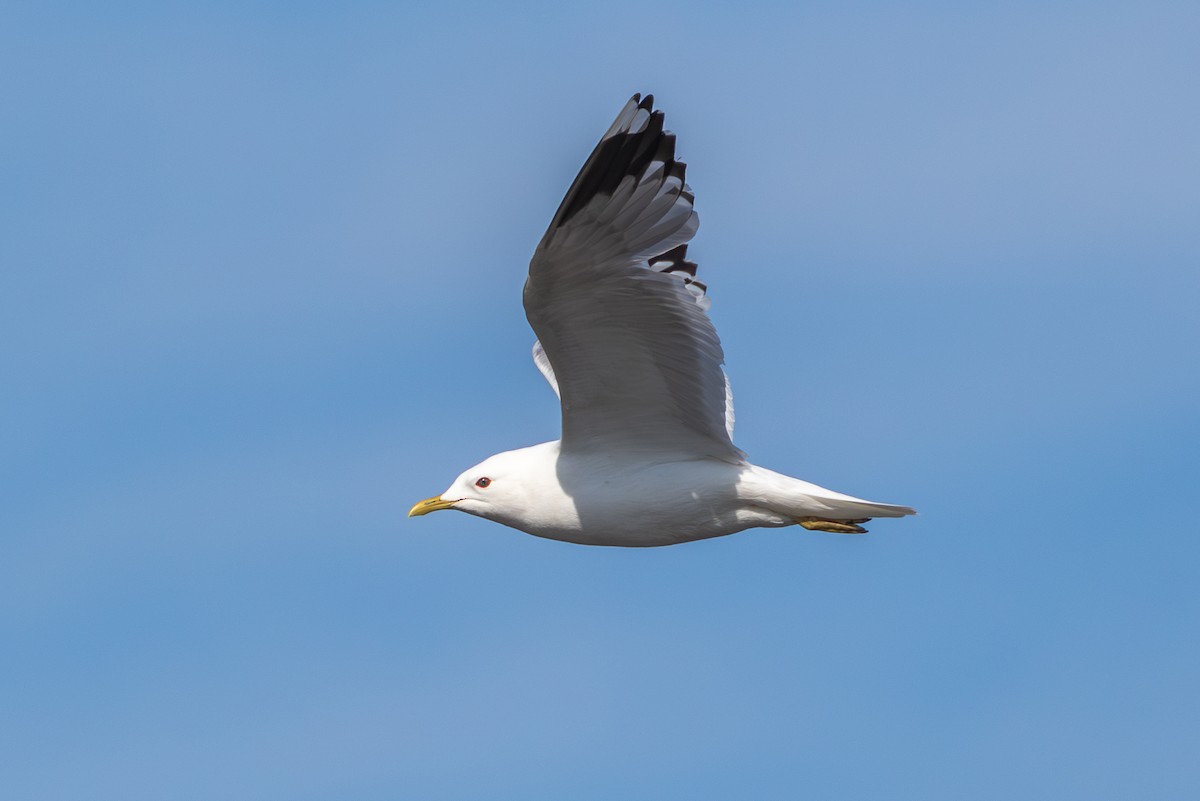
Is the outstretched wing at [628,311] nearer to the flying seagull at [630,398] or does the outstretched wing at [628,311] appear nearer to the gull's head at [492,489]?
the flying seagull at [630,398]

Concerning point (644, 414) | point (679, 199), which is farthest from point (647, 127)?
point (644, 414)

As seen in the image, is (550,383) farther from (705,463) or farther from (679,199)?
(679,199)

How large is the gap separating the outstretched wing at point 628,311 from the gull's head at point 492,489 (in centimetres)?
54

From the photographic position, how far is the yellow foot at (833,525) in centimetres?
1537

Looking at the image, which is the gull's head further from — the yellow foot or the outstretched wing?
the yellow foot

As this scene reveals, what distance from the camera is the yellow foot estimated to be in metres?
15.4

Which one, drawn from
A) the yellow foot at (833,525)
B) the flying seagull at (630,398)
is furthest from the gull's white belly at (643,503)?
the yellow foot at (833,525)

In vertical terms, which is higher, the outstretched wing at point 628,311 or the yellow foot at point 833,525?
the outstretched wing at point 628,311

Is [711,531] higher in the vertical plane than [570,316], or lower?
lower

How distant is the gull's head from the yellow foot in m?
2.33

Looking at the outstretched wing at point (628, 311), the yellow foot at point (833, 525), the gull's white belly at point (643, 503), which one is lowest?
the yellow foot at point (833, 525)

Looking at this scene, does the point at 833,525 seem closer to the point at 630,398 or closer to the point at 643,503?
the point at 643,503

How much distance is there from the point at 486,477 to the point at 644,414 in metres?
1.54

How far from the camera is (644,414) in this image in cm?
1541
